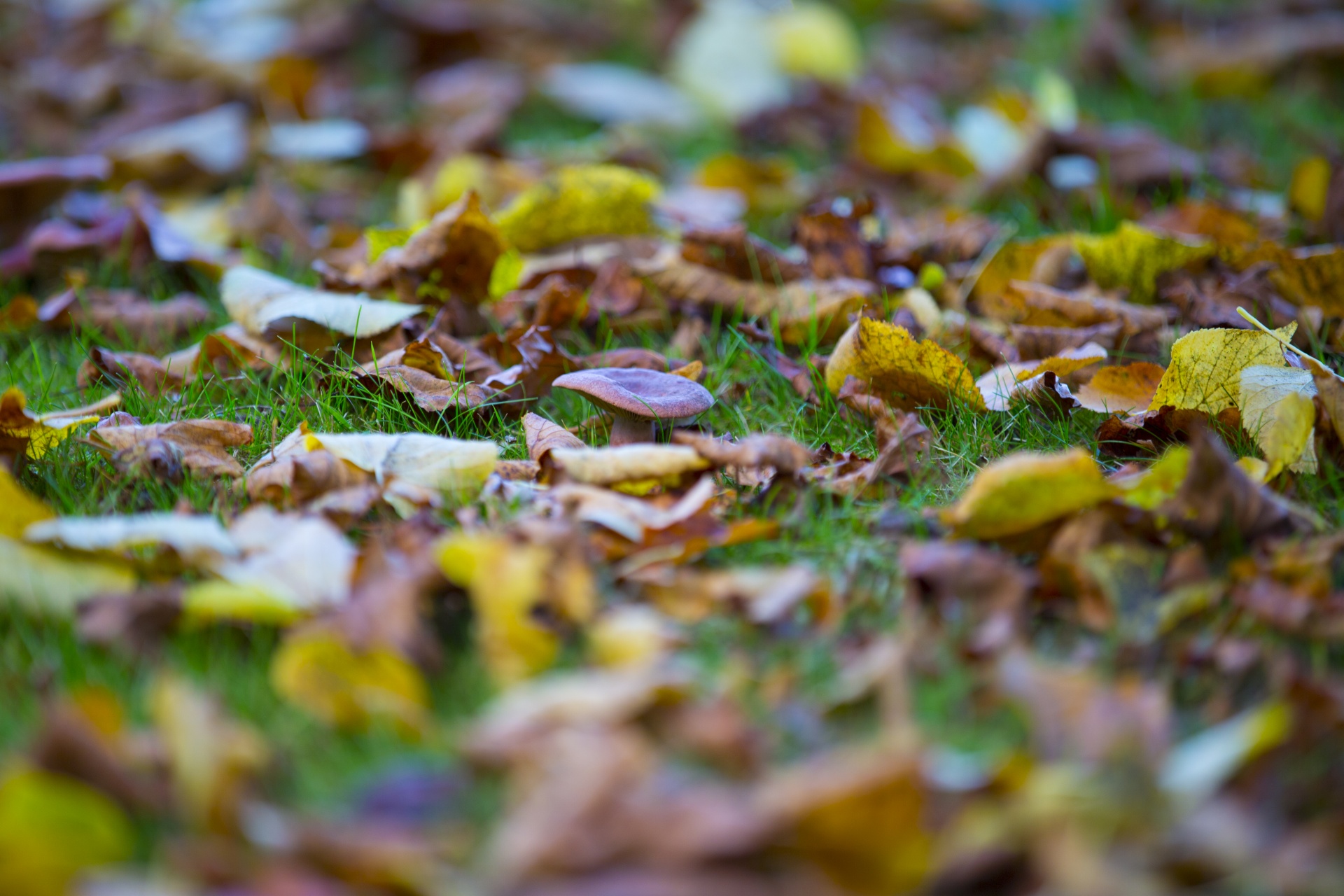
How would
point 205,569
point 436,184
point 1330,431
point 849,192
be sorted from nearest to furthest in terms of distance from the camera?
point 205,569
point 1330,431
point 436,184
point 849,192

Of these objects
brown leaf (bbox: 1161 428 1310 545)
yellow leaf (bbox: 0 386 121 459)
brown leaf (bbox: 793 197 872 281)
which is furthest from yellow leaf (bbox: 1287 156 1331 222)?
yellow leaf (bbox: 0 386 121 459)

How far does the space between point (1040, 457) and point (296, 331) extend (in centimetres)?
114

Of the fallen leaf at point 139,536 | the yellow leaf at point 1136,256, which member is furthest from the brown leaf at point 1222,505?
the fallen leaf at point 139,536

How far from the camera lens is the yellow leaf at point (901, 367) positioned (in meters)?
1.60

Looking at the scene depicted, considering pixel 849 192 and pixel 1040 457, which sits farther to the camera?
pixel 849 192

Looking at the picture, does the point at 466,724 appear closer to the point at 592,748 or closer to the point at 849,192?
the point at 592,748

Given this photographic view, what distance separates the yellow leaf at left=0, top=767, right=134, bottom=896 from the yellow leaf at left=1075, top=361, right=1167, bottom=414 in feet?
4.16

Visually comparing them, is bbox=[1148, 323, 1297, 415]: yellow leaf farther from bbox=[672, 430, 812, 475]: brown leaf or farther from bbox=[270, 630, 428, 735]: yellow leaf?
bbox=[270, 630, 428, 735]: yellow leaf

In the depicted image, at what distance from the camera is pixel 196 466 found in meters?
1.51

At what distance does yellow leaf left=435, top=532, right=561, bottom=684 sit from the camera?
3.66 ft

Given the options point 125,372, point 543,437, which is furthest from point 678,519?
point 125,372

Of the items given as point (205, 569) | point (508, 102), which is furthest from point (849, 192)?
point (205, 569)

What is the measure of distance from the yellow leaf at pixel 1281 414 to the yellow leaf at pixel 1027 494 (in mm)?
236

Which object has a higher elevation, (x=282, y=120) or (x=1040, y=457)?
(x=1040, y=457)
